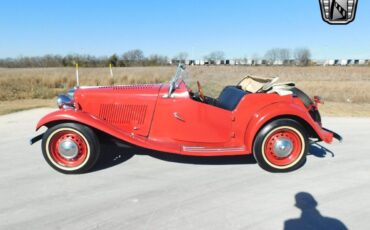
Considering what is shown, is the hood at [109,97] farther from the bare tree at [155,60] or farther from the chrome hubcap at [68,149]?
the bare tree at [155,60]

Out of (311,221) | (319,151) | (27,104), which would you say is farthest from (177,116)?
(27,104)

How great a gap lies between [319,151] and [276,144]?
5.22 ft

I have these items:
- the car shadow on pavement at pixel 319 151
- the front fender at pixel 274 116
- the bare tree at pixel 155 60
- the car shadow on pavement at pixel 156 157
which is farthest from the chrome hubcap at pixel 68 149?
the bare tree at pixel 155 60

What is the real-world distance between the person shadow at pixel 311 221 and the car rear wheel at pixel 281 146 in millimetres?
1067

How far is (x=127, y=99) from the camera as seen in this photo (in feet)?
15.8

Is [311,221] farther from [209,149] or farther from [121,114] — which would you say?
[121,114]

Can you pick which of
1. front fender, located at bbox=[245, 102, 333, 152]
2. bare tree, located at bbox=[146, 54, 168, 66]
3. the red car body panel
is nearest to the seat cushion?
the red car body panel

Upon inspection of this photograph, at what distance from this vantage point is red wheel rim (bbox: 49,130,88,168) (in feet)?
14.8

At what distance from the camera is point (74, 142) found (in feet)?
14.8

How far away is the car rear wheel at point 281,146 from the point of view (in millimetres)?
4617

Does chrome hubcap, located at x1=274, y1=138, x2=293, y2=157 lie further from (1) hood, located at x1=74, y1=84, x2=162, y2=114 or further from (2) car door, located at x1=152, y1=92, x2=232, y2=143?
(1) hood, located at x1=74, y1=84, x2=162, y2=114

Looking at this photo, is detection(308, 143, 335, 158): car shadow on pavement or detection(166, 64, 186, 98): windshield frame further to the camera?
detection(308, 143, 335, 158): car shadow on pavement

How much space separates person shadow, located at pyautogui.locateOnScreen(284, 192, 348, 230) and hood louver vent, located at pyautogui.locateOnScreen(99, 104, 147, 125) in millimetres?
2413

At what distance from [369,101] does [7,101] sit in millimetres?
14264
